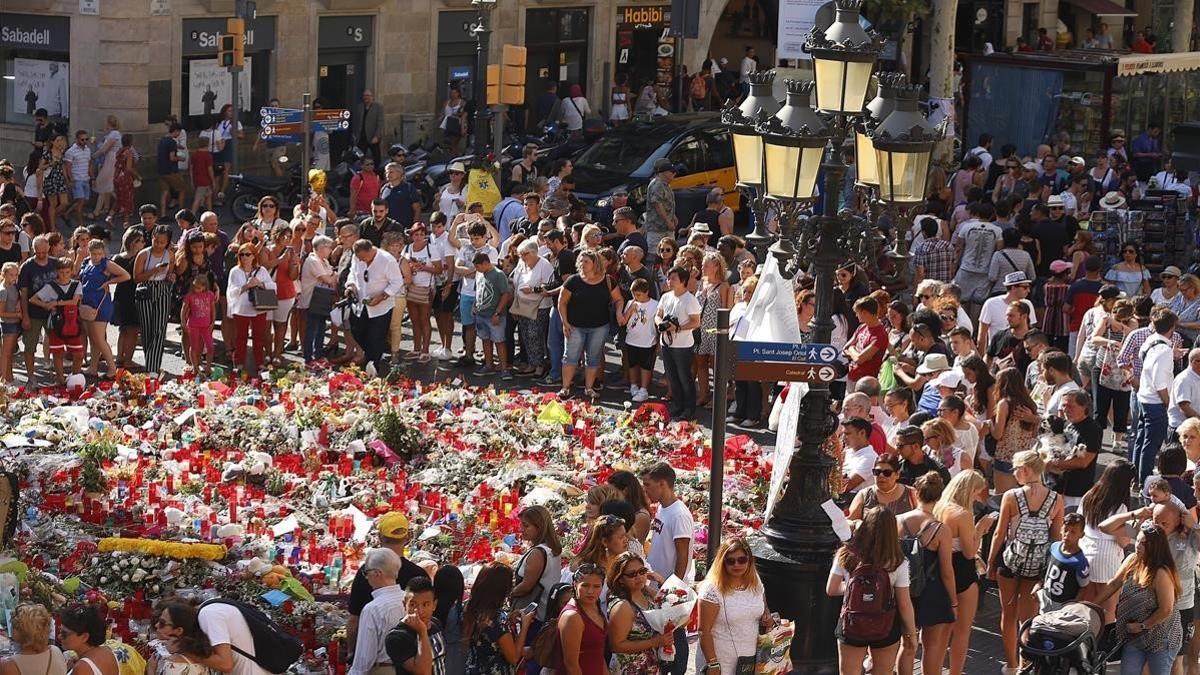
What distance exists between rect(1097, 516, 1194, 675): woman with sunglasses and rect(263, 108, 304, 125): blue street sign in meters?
18.7

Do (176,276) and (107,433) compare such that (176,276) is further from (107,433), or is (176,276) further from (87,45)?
(87,45)

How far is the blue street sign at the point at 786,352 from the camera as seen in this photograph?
10492 mm

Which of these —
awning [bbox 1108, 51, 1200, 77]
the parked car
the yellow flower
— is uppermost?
awning [bbox 1108, 51, 1200, 77]

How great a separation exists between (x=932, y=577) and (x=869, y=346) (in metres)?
5.11

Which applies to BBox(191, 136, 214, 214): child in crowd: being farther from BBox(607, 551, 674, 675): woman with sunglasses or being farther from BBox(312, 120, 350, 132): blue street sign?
BBox(607, 551, 674, 675): woman with sunglasses

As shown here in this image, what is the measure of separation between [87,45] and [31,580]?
71.4 ft

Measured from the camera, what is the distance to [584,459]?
1456cm

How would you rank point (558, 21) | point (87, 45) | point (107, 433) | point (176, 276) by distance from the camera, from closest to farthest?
point (107, 433), point (176, 276), point (87, 45), point (558, 21)

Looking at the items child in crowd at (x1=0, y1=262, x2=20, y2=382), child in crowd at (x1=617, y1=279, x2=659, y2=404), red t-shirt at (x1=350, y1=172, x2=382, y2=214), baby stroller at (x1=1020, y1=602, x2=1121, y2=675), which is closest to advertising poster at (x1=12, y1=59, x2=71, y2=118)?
red t-shirt at (x1=350, y1=172, x2=382, y2=214)

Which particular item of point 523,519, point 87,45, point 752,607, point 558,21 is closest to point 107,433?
point 523,519

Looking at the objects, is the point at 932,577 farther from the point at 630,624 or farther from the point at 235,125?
the point at 235,125

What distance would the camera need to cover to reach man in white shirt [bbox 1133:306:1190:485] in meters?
15.0

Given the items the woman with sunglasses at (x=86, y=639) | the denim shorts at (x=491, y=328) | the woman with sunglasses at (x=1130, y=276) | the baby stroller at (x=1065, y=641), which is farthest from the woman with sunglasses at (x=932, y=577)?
the denim shorts at (x=491, y=328)

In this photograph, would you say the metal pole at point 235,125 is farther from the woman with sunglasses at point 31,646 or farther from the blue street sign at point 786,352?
the woman with sunglasses at point 31,646
